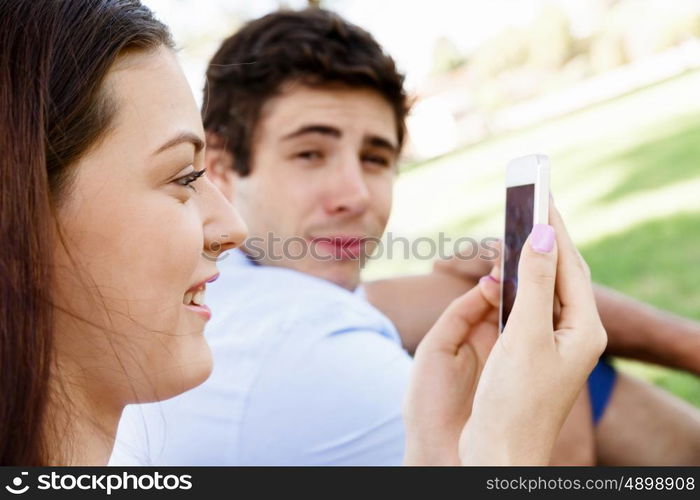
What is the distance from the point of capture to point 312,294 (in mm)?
2133

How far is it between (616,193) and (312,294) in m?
7.88

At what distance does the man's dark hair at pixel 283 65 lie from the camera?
8.54 ft

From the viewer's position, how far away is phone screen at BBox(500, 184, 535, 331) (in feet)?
4.72

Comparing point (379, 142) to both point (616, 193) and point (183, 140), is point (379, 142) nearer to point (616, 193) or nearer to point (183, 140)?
point (183, 140)

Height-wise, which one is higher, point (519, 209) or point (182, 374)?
point (519, 209)

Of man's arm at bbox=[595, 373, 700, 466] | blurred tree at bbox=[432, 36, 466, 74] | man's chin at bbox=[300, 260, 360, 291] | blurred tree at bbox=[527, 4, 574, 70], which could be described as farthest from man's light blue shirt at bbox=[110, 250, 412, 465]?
blurred tree at bbox=[432, 36, 466, 74]

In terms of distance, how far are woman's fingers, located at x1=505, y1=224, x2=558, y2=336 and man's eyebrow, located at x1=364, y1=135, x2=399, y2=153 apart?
4.56 ft

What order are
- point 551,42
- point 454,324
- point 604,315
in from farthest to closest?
point 551,42, point 604,315, point 454,324

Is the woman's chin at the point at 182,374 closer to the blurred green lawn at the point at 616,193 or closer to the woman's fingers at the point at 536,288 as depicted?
the woman's fingers at the point at 536,288

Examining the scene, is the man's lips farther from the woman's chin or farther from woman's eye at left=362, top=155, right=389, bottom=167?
the woman's chin

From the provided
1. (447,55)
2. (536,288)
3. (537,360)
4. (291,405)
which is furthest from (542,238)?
(447,55)

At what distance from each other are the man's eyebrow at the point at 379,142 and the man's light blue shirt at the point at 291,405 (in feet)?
2.45
